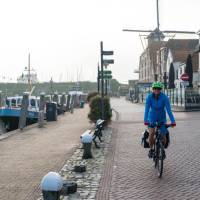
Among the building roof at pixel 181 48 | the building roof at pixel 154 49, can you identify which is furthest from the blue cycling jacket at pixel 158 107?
the building roof at pixel 154 49

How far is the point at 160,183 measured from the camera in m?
8.62

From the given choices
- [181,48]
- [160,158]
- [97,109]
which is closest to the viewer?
[160,158]

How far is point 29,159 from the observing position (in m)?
12.1

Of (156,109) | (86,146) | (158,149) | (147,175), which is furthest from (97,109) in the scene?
(147,175)

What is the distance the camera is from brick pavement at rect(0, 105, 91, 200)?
8383 millimetres

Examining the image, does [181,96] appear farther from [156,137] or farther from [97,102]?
[156,137]

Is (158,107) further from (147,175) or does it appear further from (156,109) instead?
(147,175)

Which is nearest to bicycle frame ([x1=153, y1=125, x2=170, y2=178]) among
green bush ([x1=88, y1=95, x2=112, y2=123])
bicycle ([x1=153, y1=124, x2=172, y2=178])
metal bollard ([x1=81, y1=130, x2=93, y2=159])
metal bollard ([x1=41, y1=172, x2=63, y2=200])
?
bicycle ([x1=153, y1=124, x2=172, y2=178])

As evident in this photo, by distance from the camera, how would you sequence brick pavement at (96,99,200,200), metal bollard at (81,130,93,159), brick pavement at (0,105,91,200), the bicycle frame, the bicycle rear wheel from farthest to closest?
metal bollard at (81,130,93,159)
the bicycle frame
the bicycle rear wheel
brick pavement at (0,105,91,200)
brick pavement at (96,99,200,200)

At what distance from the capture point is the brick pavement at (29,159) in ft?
27.5

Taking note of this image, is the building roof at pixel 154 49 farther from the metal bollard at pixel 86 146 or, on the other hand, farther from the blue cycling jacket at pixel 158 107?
the blue cycling jacket at pixel 158 107

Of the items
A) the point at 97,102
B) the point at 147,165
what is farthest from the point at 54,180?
the point at 97,102

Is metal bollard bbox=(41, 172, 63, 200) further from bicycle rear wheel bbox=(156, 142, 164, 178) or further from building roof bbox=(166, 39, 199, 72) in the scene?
building roof bbox=(166, 39, 199, 72)

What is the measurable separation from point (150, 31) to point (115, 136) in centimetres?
7157
